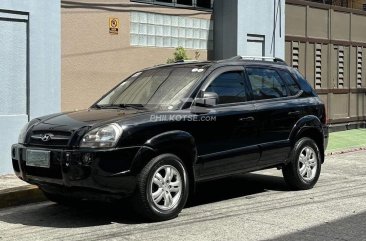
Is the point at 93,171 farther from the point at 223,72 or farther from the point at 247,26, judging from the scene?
the point at 247,26

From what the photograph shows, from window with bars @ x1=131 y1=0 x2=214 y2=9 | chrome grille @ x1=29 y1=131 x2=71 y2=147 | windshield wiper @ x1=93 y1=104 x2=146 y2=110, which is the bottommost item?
chrome grille @ x1=29 y1=131 x2=71 y2=147

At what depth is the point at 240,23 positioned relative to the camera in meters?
13.6

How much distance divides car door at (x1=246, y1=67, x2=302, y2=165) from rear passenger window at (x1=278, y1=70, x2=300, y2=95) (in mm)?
63

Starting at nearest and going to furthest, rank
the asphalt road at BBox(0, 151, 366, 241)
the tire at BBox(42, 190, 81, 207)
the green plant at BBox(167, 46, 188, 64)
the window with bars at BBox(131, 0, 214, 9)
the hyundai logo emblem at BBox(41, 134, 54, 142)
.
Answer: the asphalt road at BBox(0, 151, 366, 241) < the hyundai logo emblem at BBox(41, 134, 54, 142) < the tire at BBox(42, 190, 81, 207) < the green plant at BBox(167, 46, 188, 64) < the window with bars at BBox(131, 0, 214, 9)

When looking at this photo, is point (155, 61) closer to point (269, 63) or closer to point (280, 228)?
point (269, 63)

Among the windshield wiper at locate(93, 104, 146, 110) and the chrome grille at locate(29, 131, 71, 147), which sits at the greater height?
the windshield wiper at locate(93, 104, 146, 110)

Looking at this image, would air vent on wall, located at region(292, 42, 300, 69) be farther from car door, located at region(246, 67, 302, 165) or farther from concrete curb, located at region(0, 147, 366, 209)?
concrete curb, located at region(0, 147, 366, 209)

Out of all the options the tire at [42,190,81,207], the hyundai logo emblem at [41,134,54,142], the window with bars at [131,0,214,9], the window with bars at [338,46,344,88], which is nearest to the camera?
the hyundai logo emblem at [41,134,54,142]

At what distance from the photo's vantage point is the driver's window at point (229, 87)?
23.2ft

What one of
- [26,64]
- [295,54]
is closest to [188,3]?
[295,54]

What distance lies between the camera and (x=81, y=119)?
6.28 metres

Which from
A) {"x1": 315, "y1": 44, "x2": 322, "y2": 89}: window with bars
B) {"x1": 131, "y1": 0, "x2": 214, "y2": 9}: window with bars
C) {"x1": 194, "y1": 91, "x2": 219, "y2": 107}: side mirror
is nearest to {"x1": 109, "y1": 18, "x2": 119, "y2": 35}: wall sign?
{"x1": 131, "y1": 0, "x2": 214, "y2": 9}: window with bars

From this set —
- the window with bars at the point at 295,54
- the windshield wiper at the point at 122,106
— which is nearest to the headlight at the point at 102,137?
the windshield wiper at the point at 122,106

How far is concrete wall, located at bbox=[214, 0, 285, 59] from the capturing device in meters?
13.6
